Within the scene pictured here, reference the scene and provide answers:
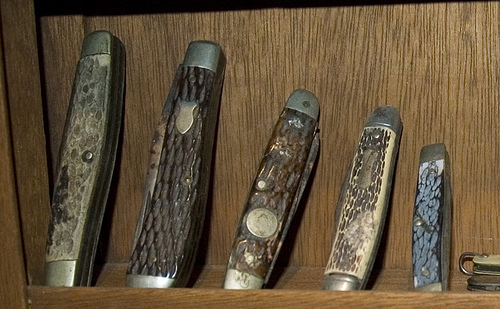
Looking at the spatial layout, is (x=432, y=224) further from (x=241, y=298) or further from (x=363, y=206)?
(x=241, y=298)

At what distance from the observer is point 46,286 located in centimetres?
82

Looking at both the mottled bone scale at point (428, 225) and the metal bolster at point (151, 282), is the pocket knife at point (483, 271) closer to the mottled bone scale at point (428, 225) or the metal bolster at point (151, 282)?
the mottled bone scale at point (428, 225)

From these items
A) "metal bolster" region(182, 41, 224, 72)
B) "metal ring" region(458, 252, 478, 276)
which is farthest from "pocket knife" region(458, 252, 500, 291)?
"metal bolster" region(182, 41, 224, 72)

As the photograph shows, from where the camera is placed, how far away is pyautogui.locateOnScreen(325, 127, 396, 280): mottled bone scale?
0.80 meters

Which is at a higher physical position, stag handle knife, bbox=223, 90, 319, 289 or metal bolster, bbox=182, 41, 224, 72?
metal bolster, bbox=182, 41, 224, 72

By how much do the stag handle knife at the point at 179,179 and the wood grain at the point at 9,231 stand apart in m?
0.11

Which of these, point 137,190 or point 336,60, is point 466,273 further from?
point 137,190

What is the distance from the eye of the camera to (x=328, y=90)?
0.95 m

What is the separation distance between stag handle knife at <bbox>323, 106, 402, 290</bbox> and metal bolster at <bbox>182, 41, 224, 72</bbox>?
0.17m

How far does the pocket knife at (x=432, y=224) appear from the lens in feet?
2.55

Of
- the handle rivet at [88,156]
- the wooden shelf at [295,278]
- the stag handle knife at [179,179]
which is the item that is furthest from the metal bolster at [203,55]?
the wooden shelf at [295,278]

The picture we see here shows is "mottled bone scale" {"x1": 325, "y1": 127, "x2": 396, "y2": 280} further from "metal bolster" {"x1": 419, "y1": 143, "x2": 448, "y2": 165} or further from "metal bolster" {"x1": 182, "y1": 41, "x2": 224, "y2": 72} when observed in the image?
"metal bolster" {"x1": 182, "y1": 41, "x2": 224, "y2": 72}

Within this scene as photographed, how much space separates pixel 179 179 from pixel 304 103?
0.15 meters

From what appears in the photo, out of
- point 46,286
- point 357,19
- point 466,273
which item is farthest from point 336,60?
point 46,286
